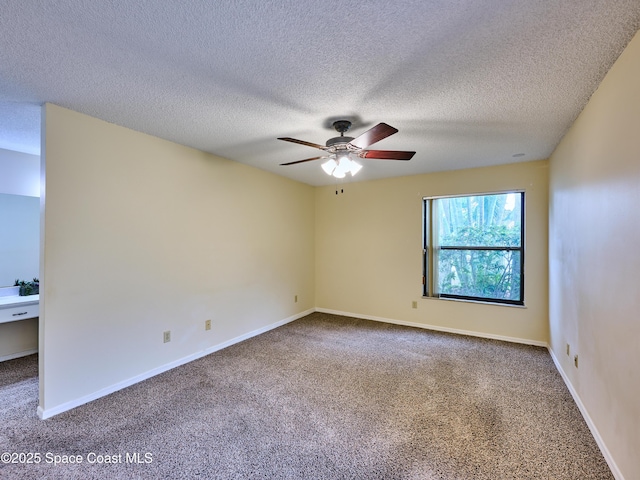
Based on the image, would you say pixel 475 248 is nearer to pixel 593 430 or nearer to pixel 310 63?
pixel 593 430

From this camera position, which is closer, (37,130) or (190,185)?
(37,130)

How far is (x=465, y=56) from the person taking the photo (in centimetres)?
168

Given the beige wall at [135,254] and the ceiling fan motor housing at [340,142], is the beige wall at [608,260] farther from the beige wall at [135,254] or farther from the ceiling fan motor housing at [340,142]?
the beige wall at [135,254]

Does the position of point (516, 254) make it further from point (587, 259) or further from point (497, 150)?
point (587, 259)

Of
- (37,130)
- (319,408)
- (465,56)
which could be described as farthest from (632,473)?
(37,130)

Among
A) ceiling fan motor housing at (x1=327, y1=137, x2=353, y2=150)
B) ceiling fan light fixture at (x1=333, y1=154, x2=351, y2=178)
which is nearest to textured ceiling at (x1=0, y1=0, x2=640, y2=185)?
ceiling fan motor housing at (x1=327, y1=137, x2=353, y2=150)

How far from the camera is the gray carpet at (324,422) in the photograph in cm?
176

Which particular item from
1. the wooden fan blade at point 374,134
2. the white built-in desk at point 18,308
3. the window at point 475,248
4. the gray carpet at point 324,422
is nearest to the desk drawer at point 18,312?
the white built-in desk at point 18,308

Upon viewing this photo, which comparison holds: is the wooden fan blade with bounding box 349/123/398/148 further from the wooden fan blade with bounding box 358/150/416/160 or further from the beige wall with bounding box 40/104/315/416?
the beige wall with bounding box 40/104/315/416

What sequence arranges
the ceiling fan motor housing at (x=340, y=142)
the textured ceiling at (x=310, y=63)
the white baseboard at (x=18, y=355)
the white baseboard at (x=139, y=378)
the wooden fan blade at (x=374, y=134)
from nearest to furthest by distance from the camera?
the textured ceiling at (x=310, y=63) < the wooden fan blade at (x=374, y=134) < the white baseboard at (x=139, y=378) < the ceiling fan motor housing at (x=340, y=142) < the white baseboard at (x=18, y=355)

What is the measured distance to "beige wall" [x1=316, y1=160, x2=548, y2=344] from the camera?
3836 mm

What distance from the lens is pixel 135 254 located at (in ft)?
9.42

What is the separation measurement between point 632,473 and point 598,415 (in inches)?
21.7

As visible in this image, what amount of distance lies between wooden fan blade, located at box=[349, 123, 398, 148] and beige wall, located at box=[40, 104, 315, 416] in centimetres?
206
